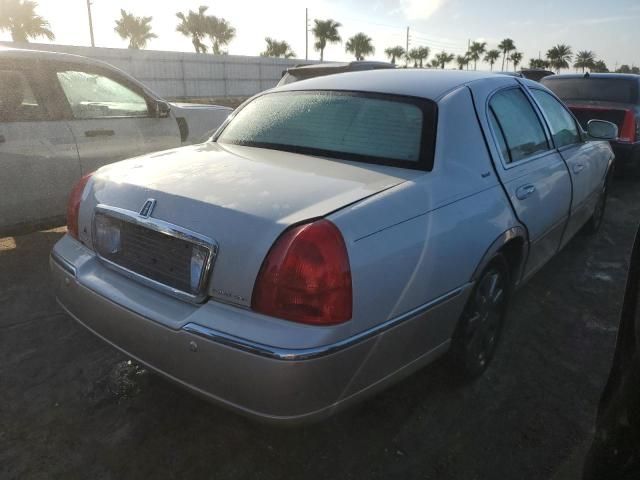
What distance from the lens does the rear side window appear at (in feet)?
9.18

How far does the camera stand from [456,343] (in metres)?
2.47

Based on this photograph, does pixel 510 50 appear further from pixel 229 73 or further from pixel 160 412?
pixel 160 412

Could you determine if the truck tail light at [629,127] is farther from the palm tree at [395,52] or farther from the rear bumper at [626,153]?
the palm tree at [395,52]

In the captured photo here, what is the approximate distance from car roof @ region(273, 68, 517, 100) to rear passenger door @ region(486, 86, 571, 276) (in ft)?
0.72

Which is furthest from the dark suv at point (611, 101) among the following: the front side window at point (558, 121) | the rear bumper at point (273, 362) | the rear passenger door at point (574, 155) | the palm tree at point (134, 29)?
the palm tree at point (134, 29)

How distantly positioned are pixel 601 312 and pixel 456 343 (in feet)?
5.63

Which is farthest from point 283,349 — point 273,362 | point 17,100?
point 17,100

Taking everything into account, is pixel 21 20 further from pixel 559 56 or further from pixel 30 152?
pixel 559 56

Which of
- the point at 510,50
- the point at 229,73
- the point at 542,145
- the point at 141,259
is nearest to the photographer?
the point at 141,259

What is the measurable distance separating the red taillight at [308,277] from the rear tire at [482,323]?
3.01 feet

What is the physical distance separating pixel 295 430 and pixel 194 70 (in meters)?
28.8

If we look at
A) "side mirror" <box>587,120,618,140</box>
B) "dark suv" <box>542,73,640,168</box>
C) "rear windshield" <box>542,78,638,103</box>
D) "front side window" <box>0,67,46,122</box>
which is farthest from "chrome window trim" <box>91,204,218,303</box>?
"rear windshield" <box>542,78,638,103</box>

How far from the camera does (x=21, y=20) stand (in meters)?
31.7

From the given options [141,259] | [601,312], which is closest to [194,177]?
[141,259]
